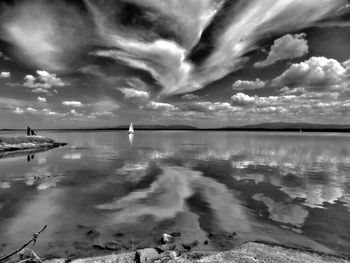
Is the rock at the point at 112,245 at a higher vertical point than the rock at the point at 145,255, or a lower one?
lower

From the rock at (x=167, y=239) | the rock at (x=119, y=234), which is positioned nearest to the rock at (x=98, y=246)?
the rock at (x=119, y=234)

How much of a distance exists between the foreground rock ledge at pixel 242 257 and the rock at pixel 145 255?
0.04 meters

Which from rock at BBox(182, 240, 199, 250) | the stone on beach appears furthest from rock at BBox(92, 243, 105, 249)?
the stone on beach

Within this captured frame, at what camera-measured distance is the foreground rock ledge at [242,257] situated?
743cm

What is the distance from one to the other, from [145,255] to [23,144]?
5962cm

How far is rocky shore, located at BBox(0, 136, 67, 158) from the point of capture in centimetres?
4969

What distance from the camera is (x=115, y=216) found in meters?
12.6

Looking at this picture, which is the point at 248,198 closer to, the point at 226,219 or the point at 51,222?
the point at 226,219

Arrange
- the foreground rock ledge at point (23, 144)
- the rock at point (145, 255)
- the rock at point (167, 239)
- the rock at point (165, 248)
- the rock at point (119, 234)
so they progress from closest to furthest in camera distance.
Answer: the rock at point (145, 255) → the rock at point (165, 248) → the rock at point (167, 239) → the rock at point (119, 234) → the foreground rock ledge at point (23, 144)

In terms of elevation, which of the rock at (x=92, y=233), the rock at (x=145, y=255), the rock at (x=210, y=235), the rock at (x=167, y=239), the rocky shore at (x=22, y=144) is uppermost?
the rocky shore at (x=22, y=144)

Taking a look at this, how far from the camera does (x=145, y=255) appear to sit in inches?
304

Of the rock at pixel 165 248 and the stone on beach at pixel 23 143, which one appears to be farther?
the stone on beach at pixel 23 143

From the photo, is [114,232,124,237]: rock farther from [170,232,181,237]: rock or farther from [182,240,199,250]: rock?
[182,240,199,250]: rock

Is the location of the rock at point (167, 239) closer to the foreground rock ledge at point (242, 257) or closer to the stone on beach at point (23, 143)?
the foreground rock ledge at point (242, 257)
